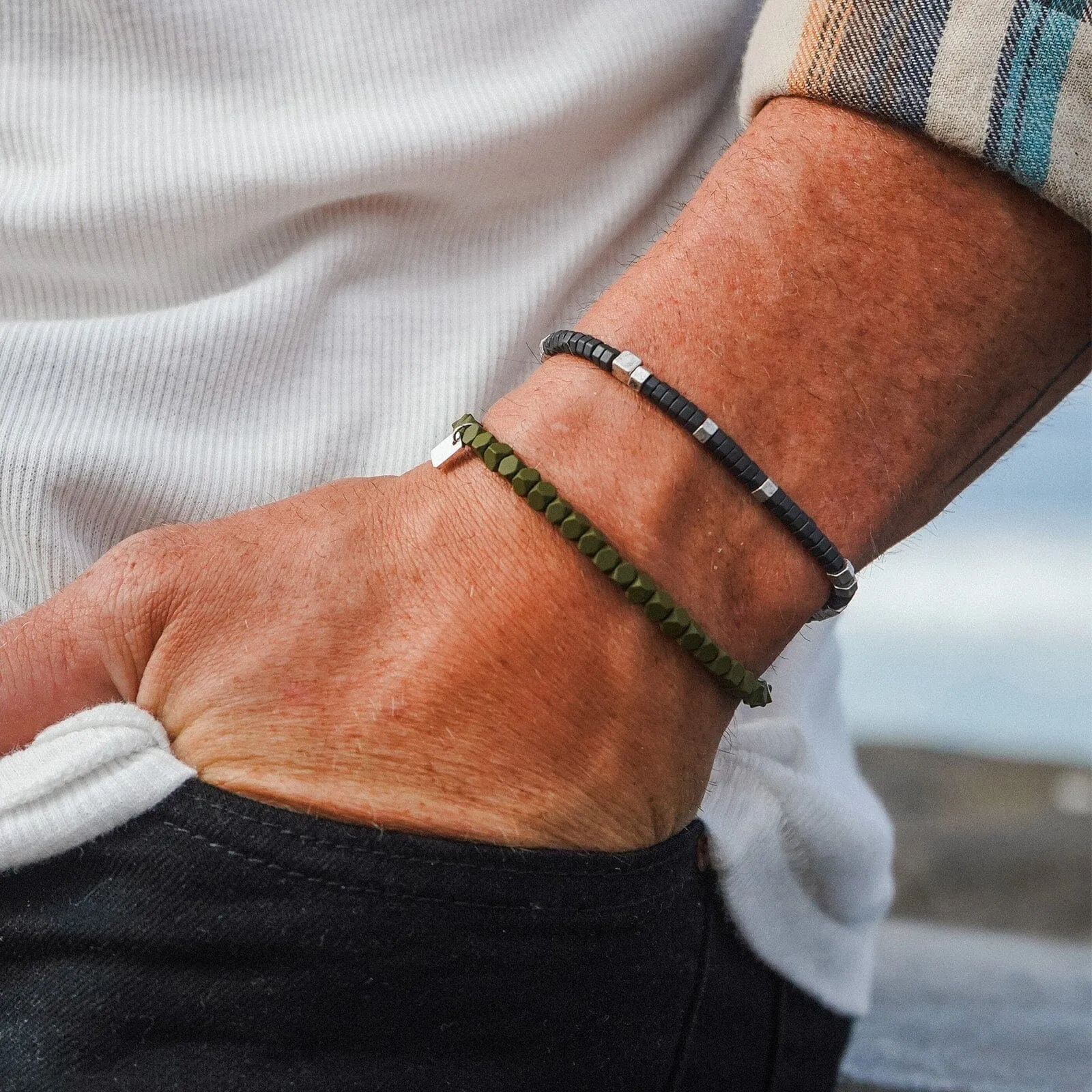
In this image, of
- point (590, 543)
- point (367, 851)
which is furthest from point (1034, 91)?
point (367, 851)

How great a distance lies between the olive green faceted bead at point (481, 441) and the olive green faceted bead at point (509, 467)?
17mm

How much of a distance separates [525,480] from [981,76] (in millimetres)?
414

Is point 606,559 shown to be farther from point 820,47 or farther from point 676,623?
point 820,47

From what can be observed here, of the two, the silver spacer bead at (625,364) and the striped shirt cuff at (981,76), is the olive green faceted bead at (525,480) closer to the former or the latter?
the silver spacer bead at (625,364)

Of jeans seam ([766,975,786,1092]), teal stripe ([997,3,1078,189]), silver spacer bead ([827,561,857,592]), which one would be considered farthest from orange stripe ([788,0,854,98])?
jeans seam ([766,975,786,1092])

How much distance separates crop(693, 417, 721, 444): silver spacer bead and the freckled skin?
0.06ft

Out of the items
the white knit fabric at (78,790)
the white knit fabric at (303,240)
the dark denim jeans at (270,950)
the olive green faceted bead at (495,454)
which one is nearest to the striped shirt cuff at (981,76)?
the white knit fabric at (303,240)

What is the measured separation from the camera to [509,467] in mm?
731

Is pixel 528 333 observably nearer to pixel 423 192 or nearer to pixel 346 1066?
pixel 423 192

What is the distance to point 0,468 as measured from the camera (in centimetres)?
77

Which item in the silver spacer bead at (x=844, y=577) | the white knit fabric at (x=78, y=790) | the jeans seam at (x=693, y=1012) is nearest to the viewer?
the white knit fabric at (x=78, y=790)

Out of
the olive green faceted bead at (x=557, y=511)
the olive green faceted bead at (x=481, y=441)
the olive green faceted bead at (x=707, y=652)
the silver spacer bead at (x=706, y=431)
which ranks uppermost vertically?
the silver spacer bead at (x=706, y=431)

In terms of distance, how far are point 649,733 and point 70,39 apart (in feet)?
2.29

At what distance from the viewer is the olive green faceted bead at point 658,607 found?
72 centimetres
